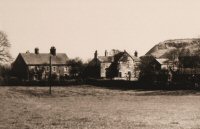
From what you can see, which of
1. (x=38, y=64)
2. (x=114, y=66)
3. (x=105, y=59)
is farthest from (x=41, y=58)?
(x=114, y=66)

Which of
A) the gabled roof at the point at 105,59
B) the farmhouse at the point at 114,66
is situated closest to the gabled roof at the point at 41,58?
the farmhouse at the point at 114,66

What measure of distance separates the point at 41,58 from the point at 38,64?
9.77ft

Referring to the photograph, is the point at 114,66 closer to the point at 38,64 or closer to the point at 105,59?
the point at 105,59

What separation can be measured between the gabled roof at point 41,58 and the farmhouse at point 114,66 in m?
10.6

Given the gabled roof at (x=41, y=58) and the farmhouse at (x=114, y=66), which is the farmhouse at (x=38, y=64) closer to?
the gabled roof at (x=41, y=58)

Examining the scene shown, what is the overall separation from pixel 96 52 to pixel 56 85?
33525 mm

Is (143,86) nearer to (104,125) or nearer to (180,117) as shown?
(180,117)

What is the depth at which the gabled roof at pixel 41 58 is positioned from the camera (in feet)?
397

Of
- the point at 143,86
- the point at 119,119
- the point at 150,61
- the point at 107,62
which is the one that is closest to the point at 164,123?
the point at 119,119

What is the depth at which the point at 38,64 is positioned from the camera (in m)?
121

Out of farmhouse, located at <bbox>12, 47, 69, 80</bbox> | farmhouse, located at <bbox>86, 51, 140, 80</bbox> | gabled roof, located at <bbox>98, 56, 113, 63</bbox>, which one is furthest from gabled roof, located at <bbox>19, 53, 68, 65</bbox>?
gabled roof, located at <bbox>98, 56, 113, 63</bbox>

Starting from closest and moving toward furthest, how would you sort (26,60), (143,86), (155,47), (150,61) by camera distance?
(143,86)
(150,61)
(26,60)
(155,47)

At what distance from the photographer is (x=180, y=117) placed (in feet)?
98.1

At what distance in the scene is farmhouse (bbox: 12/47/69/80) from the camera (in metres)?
117
